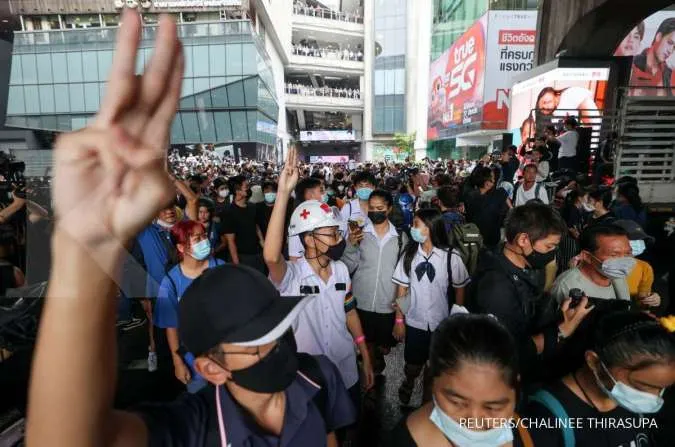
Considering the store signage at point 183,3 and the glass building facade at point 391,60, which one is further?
the glass building facade at point 391,60

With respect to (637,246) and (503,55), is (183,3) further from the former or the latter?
(503,55)

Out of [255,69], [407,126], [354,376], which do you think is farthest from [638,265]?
[407,126]

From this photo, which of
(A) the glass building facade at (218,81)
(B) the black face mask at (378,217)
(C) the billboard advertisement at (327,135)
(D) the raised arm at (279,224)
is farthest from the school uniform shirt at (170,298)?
(C) the billboard advertisement at (327,135)

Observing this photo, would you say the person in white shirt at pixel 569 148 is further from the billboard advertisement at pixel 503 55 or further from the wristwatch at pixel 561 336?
the billboard advertisement at pixel 503 55

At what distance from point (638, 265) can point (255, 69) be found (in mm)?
25487

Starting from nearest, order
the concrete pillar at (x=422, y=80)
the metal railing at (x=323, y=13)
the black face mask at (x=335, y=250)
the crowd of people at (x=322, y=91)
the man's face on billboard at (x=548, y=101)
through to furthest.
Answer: the black face mask at (x=335, y=250), the man's face on billboard at (x=548, y=101), the metal railing at (x=323, y=13), the crowd of people at (x=322, y=91), the concrete pillar at (x=422, y=80)

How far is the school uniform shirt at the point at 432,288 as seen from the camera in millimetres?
2956

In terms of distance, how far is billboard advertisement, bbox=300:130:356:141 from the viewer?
174 ft

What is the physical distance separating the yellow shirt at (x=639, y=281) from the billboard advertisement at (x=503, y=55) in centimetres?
2725

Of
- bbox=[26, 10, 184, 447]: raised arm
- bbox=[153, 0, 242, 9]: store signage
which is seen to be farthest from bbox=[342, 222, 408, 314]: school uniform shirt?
bbox=[26, 10, 184, 447]: raised arm

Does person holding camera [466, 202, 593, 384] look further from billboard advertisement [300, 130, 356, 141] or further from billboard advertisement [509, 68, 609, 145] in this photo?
billboard advertisement [300, 130, 356, 141]

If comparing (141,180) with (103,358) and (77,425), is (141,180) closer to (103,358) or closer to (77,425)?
(103,358)

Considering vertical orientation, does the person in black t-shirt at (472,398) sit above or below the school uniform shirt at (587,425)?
above

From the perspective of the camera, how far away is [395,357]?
415 cm
